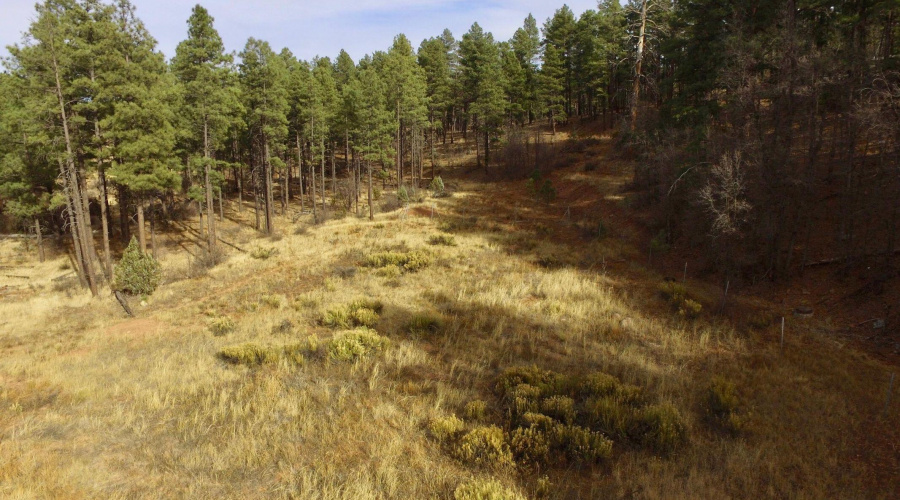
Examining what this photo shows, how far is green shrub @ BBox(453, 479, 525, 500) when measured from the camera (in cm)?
522

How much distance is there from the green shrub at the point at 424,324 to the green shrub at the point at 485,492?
6.78 meters

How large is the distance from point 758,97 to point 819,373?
9720 mm

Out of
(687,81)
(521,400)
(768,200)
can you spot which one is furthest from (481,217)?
(521,400)

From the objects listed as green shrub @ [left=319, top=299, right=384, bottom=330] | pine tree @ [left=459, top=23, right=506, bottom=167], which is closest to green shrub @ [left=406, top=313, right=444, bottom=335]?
green shrub @ [left=319, top=299, right=384, bottom=330]

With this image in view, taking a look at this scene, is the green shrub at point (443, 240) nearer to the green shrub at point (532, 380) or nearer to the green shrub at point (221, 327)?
the green shrub at point (221, 327)

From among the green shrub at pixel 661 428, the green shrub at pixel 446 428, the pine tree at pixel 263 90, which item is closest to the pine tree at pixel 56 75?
the pine tree at pixel 263 90

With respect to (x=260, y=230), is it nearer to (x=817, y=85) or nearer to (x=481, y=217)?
(x=481, y=217)

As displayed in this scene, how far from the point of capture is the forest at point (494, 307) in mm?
6367

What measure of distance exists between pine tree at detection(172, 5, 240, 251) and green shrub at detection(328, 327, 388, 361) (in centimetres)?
1946

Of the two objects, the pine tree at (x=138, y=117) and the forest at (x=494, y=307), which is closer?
the forest at (x=494, y=307)

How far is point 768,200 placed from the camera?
14.7 metres

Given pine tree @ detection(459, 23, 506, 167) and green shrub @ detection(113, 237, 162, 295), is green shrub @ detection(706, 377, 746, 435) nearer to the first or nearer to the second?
green shrub @ detection(113, 237, 162, 295)

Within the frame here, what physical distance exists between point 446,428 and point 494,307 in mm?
7469

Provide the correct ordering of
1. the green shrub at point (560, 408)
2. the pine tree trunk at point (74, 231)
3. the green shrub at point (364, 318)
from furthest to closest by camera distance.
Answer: the pine tree trunk at point (74, 231) < the green shrub at point (364, 318) < the green shrub at point (560, 408)
